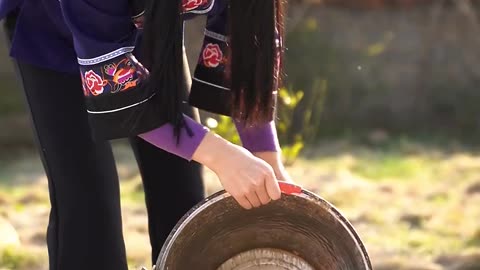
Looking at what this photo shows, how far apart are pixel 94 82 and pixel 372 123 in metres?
4.44

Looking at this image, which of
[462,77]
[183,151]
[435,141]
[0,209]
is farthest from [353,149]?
[183,151]

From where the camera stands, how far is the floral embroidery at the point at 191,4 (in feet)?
6.31

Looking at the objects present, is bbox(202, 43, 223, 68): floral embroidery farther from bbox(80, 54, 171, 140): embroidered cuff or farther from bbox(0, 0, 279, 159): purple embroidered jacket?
bbox(80, 54, 171, 140): embroidered cuff

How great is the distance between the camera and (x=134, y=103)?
1.84m

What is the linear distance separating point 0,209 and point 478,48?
3.41 metres

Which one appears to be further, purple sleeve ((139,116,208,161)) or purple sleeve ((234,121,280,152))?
purple sleeve ((234,121,280,152))

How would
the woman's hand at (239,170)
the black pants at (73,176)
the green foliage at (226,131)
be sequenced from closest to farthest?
the woman's hand at (239,170) → the black pants at (73,176) → the green foliage at (226,131)

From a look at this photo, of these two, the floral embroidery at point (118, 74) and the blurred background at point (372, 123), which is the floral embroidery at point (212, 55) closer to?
the floral embroidery at point (118, 74)

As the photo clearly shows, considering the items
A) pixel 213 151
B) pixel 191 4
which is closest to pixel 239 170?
pixel 213 151

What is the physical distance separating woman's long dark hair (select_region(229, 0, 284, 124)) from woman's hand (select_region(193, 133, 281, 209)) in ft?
0.57

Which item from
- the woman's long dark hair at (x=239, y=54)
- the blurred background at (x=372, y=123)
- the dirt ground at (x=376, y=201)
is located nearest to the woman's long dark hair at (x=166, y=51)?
the woman's long dark hair at (x=239, y=54)

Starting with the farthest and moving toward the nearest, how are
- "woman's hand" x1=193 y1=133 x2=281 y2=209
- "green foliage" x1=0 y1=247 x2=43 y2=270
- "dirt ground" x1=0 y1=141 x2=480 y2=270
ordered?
"dirt ground" x1=0 y1=141 x2=480 y2=270, "green foliage" x1=0 y1=247 x2=43 y2=270, "woman's hand" x1=193 y1=133 x2=281 y2=209

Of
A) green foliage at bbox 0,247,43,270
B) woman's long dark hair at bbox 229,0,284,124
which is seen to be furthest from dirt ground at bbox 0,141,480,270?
woman's long dark hair at bbox 229,0,284,124

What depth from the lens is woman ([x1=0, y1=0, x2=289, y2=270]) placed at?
Answer: 1.84m
